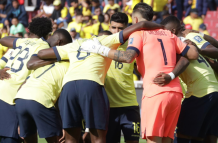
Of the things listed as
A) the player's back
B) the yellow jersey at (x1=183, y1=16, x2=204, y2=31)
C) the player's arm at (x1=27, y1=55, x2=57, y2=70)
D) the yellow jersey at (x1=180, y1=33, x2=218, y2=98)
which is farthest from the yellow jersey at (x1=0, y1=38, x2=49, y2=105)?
the yellow jersey at (x1=183, y1=16, x2=204, y2=31)

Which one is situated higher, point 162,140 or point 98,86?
point 98,86

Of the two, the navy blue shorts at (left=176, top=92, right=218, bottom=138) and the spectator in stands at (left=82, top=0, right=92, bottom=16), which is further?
the spectator in stands at (left=82, top=0, right=92, bottom=16)

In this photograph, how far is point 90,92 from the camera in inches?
147

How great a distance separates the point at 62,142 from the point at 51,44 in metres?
1.46

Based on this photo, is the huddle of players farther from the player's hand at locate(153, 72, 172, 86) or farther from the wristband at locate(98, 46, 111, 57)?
the wristband at locate(98, 46, 111, 57)

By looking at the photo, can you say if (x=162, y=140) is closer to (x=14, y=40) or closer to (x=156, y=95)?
(x=156, y=95)

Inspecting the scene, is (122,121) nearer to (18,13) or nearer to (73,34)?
(73,34)

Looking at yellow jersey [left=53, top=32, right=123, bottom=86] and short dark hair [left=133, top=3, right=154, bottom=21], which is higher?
short dark hair [left=133, top=3, right=154, bottom=21]

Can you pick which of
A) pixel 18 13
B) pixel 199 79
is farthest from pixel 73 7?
pixel 199 79

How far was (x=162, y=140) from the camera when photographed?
3771 mm

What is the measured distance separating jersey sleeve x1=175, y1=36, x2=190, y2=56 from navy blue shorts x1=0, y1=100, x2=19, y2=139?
2.55m

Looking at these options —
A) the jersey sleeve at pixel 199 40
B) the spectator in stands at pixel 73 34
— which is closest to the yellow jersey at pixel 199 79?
the jersey sleeve at pixel 199 40

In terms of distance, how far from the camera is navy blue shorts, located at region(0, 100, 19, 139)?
4.64 metres

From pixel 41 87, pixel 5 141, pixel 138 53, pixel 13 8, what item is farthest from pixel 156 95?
pixel 13 8
